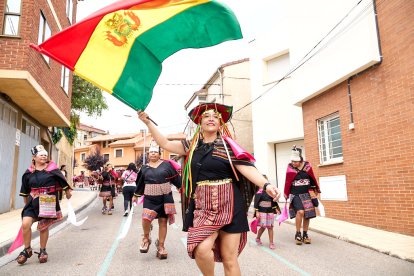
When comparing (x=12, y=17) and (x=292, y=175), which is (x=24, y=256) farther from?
(x=12, y=17)

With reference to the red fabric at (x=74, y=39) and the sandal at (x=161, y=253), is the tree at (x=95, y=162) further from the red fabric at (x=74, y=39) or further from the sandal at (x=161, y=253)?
the red fabric at (x=74, y=39)

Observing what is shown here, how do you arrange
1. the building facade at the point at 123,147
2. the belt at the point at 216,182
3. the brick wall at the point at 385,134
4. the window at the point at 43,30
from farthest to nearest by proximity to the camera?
the building facade at the point at 123,147 < the window at the point at 43,30 < the brick wall at the point at 385,134 < the belt at the point at 216,182

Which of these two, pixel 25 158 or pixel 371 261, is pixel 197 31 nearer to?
pixel 371 261

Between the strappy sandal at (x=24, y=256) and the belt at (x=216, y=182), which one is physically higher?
the belt at (x=216, y=182)

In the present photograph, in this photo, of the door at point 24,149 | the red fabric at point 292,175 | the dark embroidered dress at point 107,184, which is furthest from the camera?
the door at point 24,149

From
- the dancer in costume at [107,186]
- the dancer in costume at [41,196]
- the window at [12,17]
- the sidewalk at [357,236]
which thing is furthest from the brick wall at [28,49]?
the dancer in costume at [41,196]

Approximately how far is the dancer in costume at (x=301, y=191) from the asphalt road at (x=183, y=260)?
22.2 inches

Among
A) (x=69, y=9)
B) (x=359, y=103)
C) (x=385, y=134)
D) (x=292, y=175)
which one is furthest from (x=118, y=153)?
(x=292, y=175)

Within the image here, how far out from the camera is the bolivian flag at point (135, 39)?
397 cm

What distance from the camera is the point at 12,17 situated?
37.4 ft

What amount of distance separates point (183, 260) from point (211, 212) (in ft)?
10.1

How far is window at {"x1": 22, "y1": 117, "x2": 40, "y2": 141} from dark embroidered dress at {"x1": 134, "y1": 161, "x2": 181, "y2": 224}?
1041 cm

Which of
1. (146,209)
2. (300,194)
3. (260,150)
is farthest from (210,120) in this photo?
(260,150)

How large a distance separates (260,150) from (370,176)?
30.8 feet
